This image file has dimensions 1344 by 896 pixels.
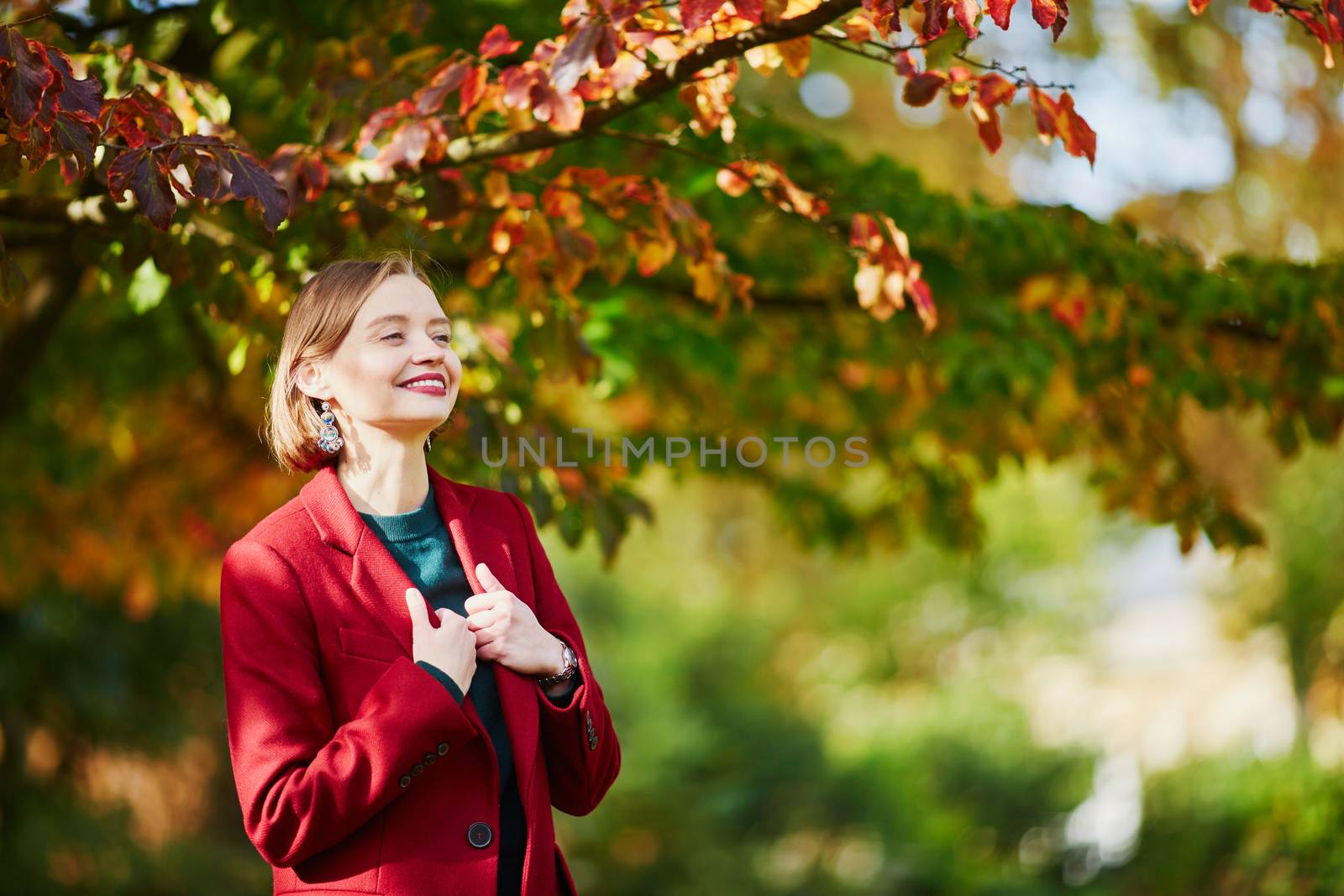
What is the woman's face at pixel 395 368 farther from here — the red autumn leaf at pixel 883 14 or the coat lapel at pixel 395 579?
the red autumn leaf at pixel 883 14

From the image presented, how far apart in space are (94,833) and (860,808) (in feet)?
15.8

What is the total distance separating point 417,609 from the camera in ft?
6.01

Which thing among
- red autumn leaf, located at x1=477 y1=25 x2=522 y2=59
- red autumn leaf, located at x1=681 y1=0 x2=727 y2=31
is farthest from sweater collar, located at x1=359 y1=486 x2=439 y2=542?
red autumn leaf, located at x1=477 y1=25 x2=522 y2=59

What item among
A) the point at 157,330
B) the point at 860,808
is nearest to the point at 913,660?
the point at 860,808

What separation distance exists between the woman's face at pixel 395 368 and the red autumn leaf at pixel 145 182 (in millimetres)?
516

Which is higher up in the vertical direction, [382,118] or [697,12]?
[697,12]

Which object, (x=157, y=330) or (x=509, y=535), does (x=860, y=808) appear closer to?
(x=157, y=330)

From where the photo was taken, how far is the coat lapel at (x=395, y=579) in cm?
187

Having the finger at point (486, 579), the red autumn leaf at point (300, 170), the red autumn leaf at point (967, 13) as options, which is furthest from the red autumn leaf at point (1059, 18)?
the red autumn leaf at point (300, 170)

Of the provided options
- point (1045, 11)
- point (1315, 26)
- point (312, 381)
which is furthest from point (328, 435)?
point (1315, 26)

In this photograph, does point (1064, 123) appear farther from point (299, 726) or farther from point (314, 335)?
point (299, 726)

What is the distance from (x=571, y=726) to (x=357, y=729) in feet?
1.06

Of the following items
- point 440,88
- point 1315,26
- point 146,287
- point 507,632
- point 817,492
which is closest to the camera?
point 507,632

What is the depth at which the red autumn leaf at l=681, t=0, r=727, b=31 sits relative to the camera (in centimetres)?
229
